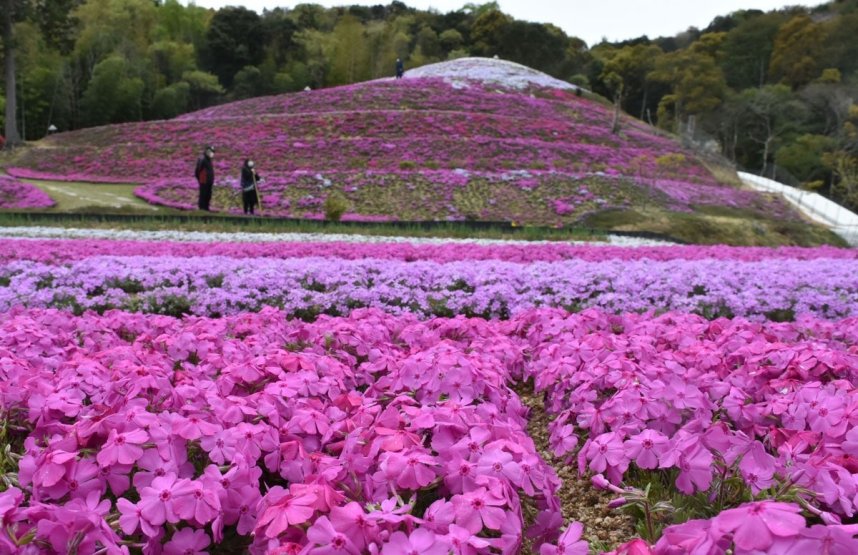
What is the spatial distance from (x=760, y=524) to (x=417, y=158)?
27.3 metres

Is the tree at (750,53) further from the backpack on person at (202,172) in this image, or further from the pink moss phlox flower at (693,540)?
the pink moss phlox flower at (693,540)

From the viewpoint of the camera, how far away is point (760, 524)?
1.42 metres

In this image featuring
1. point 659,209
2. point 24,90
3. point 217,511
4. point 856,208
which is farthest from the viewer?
point 24,90

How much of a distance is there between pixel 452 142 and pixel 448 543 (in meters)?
28.9

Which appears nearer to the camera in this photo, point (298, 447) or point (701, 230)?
point (298, 447)

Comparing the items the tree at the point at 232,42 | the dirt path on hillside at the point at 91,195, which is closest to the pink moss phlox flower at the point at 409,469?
the dirt path on hillside at the point at 91,195

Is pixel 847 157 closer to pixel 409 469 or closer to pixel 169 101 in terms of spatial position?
pixel 409 469

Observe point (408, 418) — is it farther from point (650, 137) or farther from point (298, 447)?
point (650, 137)

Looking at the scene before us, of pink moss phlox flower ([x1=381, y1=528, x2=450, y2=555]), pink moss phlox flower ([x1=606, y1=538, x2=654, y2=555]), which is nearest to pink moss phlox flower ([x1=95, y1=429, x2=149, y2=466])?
pink moss phlox flower ([x1=381, y1=528, x2=450, y2=555])

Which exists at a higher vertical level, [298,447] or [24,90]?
[24,90]

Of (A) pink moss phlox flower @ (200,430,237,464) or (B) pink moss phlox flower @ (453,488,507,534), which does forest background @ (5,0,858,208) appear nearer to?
(A) pink moss phlox flower @ (200,430,237,464)

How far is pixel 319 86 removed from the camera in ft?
209

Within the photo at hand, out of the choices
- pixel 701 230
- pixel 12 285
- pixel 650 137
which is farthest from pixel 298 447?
pixel 650 137

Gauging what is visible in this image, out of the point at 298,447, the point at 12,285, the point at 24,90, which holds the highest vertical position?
the point at 24,90
